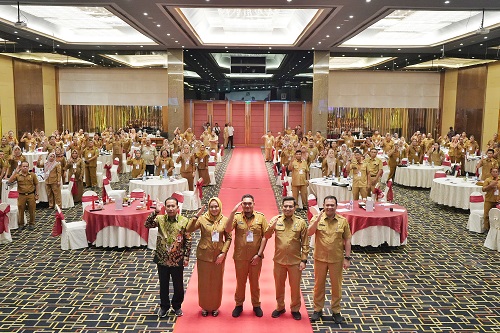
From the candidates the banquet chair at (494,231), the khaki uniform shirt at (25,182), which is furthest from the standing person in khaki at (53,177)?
the banquet chair at (494,231)

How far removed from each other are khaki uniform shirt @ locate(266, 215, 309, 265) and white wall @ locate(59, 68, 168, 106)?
2090cm

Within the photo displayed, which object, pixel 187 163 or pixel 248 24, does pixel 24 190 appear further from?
pixel 248 24

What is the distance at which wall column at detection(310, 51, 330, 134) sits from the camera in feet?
71.8

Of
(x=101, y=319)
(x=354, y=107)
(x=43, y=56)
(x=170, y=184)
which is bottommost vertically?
(x=101, y=319)

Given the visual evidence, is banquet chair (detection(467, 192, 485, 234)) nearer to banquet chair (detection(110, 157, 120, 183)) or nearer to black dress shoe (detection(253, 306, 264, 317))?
black dress shoe (detection(253, 306, 264, 317))

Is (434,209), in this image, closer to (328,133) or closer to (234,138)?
(328,133)

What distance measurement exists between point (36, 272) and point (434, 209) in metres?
9.14

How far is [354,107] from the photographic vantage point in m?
24.9

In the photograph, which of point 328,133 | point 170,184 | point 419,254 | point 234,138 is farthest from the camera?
point 234,138

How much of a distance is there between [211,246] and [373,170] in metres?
5.94

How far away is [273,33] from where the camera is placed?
20094mm

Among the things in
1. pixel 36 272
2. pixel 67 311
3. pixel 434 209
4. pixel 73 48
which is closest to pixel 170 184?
pixel 36 272

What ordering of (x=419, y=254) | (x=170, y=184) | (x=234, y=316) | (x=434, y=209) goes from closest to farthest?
(x=234, y=316) < (x=419, y=254) < (x=170, y=184) < (x=434, y=209)

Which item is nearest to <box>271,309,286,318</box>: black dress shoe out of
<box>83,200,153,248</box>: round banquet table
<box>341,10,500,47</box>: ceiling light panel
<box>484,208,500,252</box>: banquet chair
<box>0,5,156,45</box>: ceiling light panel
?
<box>83,200,153,248</box>: round banquet table
